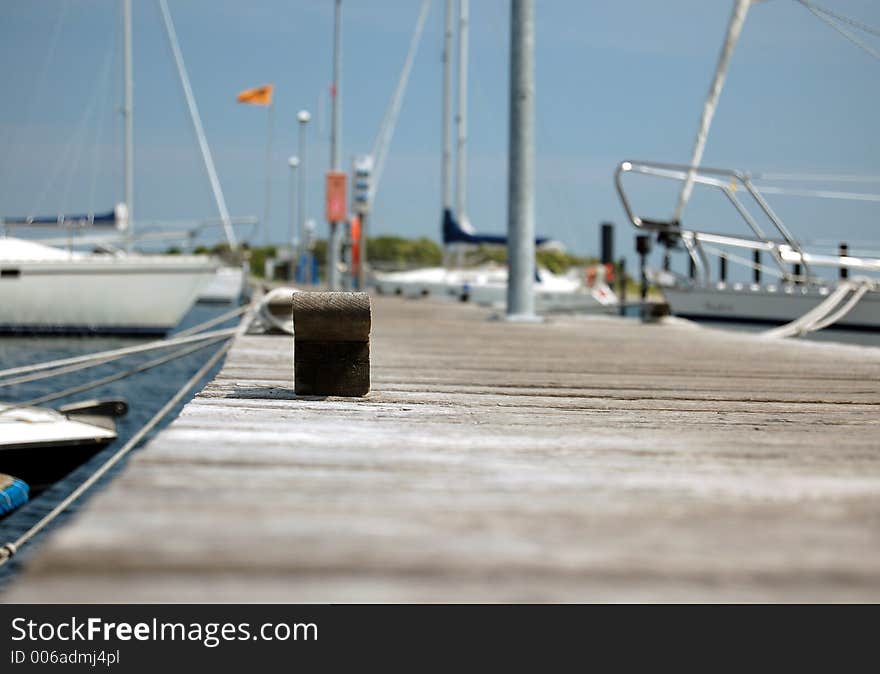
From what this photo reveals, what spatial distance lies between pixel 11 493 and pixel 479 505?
4.12 metres

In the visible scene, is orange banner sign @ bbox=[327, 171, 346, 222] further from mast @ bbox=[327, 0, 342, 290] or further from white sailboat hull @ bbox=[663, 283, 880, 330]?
white sailboat hull @ bbox=[663, 283, 880, 330]

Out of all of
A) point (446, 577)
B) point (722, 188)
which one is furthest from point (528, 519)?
point (722, 188)

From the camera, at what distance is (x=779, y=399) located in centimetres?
400

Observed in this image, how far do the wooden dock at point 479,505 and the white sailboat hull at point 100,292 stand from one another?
52.0 ft

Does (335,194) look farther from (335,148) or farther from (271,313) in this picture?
(271,313)

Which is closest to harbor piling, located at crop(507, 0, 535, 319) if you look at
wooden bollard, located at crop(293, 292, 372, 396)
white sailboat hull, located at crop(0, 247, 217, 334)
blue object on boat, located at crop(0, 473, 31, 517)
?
blue object on boat, located at crop(0, 473, 31, 517)

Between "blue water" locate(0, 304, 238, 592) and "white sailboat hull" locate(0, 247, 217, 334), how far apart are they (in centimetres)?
38

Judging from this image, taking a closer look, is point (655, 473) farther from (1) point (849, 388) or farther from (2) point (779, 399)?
(1) point (849, 388)

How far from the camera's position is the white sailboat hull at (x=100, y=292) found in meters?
18.2

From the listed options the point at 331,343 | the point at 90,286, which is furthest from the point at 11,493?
the point at 90,286

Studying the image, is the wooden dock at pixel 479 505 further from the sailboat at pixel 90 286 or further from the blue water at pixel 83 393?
the sailboat at pixel 90 286

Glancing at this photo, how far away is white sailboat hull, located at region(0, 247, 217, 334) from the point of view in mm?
18234

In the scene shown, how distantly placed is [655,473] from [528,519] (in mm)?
568
